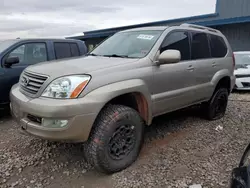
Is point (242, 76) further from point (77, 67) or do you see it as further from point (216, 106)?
point (77, 67)

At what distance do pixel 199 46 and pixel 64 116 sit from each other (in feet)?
9.67

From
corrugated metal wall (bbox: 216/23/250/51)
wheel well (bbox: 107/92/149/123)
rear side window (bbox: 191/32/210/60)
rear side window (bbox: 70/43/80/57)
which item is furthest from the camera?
corrugated metal wall (bbox: 216/23/250/51)

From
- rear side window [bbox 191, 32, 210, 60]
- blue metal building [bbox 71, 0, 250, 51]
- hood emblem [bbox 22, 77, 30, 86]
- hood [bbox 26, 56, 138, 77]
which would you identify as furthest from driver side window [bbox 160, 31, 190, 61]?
blue metal building [bbox 71, 0, 250, 51]

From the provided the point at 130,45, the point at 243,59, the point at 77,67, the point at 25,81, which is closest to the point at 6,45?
the point at 25,81

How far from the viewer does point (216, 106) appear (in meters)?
5.11

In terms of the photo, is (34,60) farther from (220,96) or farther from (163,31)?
(220,96)

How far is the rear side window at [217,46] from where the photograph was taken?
484 cm

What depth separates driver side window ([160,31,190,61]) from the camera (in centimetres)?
382

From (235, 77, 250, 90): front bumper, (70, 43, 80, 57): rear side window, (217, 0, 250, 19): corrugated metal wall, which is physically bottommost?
(235, 77, 250, 90): front bumper

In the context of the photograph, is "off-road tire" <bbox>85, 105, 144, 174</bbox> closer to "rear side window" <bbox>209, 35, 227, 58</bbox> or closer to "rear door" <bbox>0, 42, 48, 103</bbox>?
"rear side window" <bbox>209, 35, 227, 58</bbox>

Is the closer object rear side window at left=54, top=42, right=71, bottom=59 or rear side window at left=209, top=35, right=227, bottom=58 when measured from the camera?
rear side window at left=209, top=35, right=227, bottom=58

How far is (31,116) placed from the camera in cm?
286

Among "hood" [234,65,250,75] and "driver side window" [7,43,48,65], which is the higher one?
"driver side window" [7,43,48,65]

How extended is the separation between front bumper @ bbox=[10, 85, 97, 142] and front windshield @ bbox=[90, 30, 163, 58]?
126 centimetres
